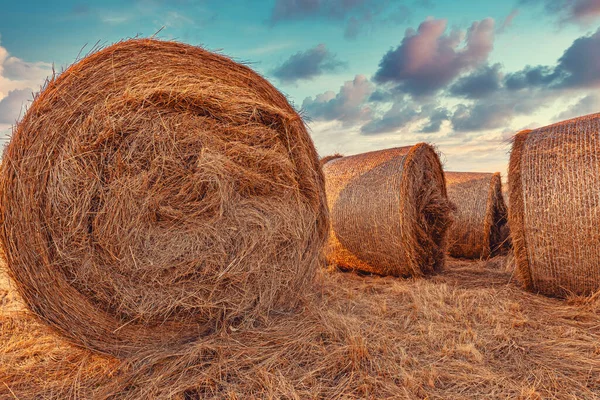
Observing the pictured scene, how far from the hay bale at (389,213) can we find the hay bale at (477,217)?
116 cm

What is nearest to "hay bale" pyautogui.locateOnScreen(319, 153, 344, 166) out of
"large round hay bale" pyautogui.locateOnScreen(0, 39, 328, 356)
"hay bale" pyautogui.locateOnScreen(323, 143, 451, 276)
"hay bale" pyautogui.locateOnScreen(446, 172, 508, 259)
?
"hay bale" pyautogui.locateOnScreen(323, 143, 451, 276)

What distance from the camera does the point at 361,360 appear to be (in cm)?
273

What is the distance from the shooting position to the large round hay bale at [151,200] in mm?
2676

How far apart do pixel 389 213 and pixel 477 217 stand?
8.00 ft

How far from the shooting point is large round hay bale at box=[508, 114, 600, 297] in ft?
12.6

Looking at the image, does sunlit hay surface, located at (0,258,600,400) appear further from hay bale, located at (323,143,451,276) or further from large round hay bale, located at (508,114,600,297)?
hay bale, located at (323,143,451,276)

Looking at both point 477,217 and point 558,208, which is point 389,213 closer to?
point 558,208

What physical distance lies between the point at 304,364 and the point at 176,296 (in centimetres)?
101

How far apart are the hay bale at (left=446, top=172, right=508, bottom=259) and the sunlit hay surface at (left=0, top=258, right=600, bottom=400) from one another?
9.47ft

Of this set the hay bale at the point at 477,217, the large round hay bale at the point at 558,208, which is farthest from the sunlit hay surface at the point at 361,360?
the hay bale at the point at 477,217

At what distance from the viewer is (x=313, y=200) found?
3.89 metres

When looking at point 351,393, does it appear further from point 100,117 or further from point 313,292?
point 100,117

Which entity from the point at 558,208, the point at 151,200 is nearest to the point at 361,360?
the point at 151,200

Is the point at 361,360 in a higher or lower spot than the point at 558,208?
lower
